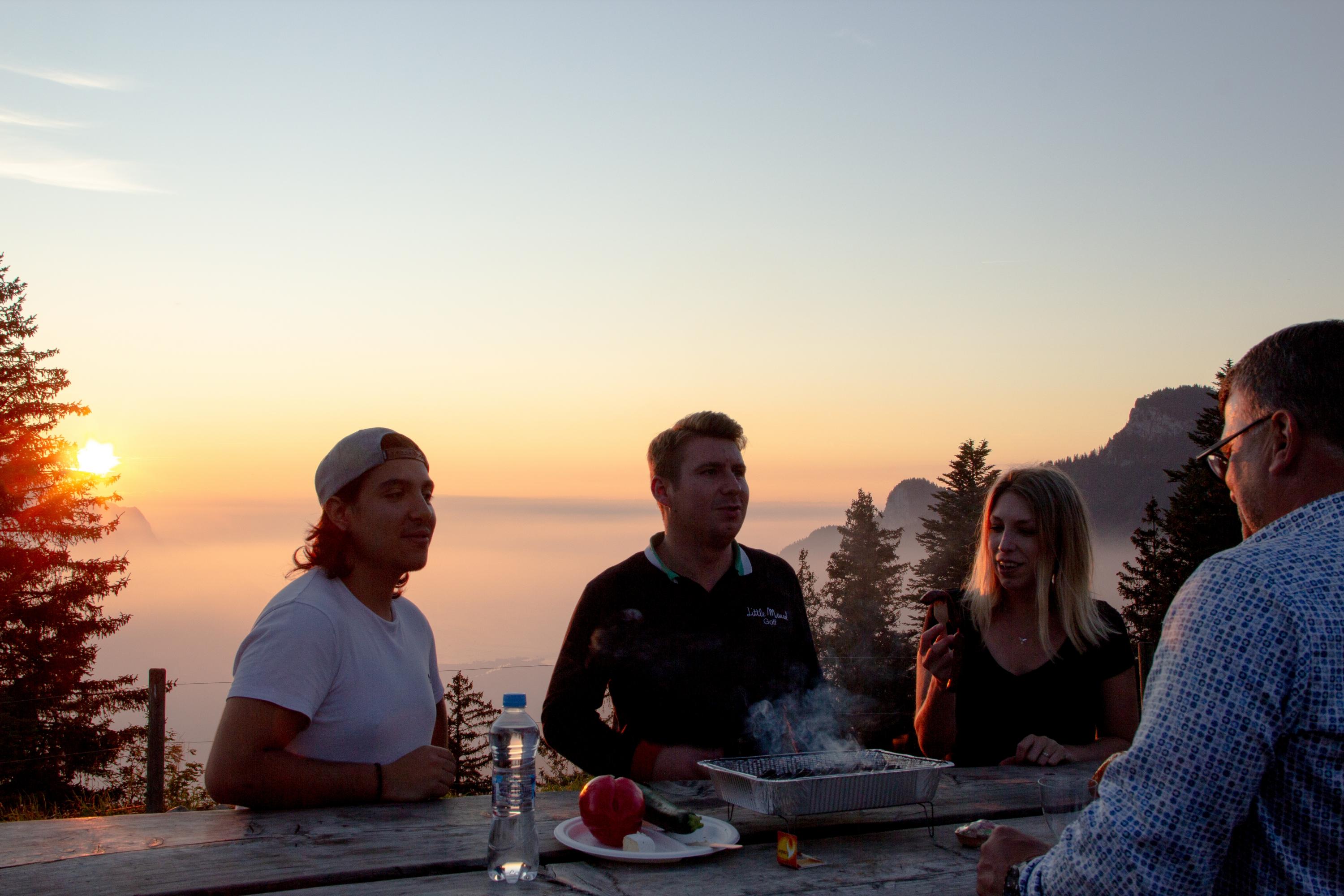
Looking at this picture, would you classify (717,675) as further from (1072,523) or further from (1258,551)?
(1258,551)

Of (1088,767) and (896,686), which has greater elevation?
(1088,767)

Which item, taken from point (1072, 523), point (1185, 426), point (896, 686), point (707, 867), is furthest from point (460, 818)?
point (1185, 426)

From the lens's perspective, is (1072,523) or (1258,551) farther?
(1072,523)

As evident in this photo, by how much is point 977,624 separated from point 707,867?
7.28 feet

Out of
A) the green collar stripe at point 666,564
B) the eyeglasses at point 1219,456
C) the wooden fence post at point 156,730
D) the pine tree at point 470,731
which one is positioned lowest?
the pine tree at point 470,731

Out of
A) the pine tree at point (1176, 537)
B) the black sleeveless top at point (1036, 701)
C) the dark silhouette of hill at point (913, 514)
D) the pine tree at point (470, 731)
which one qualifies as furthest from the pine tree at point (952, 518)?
the black sleeveless top at point (1036, 701)

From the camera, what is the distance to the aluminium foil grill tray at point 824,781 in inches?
87.8

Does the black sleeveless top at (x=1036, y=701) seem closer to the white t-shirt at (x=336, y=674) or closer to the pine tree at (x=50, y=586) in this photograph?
the white t-shirt at (x=336, y=674)

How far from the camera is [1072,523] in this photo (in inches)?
153

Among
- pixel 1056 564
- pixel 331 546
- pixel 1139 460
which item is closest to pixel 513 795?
pixel 331 546

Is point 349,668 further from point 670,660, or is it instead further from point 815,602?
point 815,602

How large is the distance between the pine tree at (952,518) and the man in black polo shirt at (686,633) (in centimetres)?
2941

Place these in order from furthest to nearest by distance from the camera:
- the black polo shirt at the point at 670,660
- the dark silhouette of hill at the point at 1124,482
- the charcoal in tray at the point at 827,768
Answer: the dark silhouette of hill at the point at 1124,482, the black polo shirt at the point at 670,660, the charcoal in tray at the point at 827,768

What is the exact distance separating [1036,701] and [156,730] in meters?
8.55
